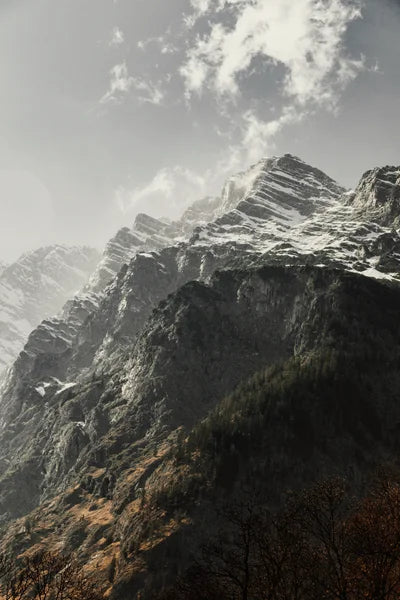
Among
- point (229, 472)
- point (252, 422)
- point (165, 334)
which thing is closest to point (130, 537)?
point (229, 472)

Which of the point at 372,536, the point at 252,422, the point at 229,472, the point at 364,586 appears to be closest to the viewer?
the point at 364,586

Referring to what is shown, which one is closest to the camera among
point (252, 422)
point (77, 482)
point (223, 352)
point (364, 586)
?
point (364, 586)

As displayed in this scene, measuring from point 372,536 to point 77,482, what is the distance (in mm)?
133982

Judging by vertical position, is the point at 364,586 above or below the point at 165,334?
below

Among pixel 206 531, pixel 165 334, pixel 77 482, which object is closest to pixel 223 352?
pixel 165 334

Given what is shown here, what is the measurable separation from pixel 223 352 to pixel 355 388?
58.5 metres

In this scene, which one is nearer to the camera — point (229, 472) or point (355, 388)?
point (229, 472)

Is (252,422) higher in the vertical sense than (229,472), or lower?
higher

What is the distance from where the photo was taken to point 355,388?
136875 millimetres

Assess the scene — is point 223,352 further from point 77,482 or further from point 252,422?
point 77,482

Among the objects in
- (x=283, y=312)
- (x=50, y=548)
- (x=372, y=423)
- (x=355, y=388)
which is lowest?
(x=50, y=548)

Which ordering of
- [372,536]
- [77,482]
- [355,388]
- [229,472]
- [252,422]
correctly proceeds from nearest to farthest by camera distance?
[372,536]
[229,472]
[252,422]
[355,388]
[77,482]

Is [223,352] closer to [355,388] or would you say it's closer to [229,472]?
[355,388]

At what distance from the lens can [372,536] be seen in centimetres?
4256
